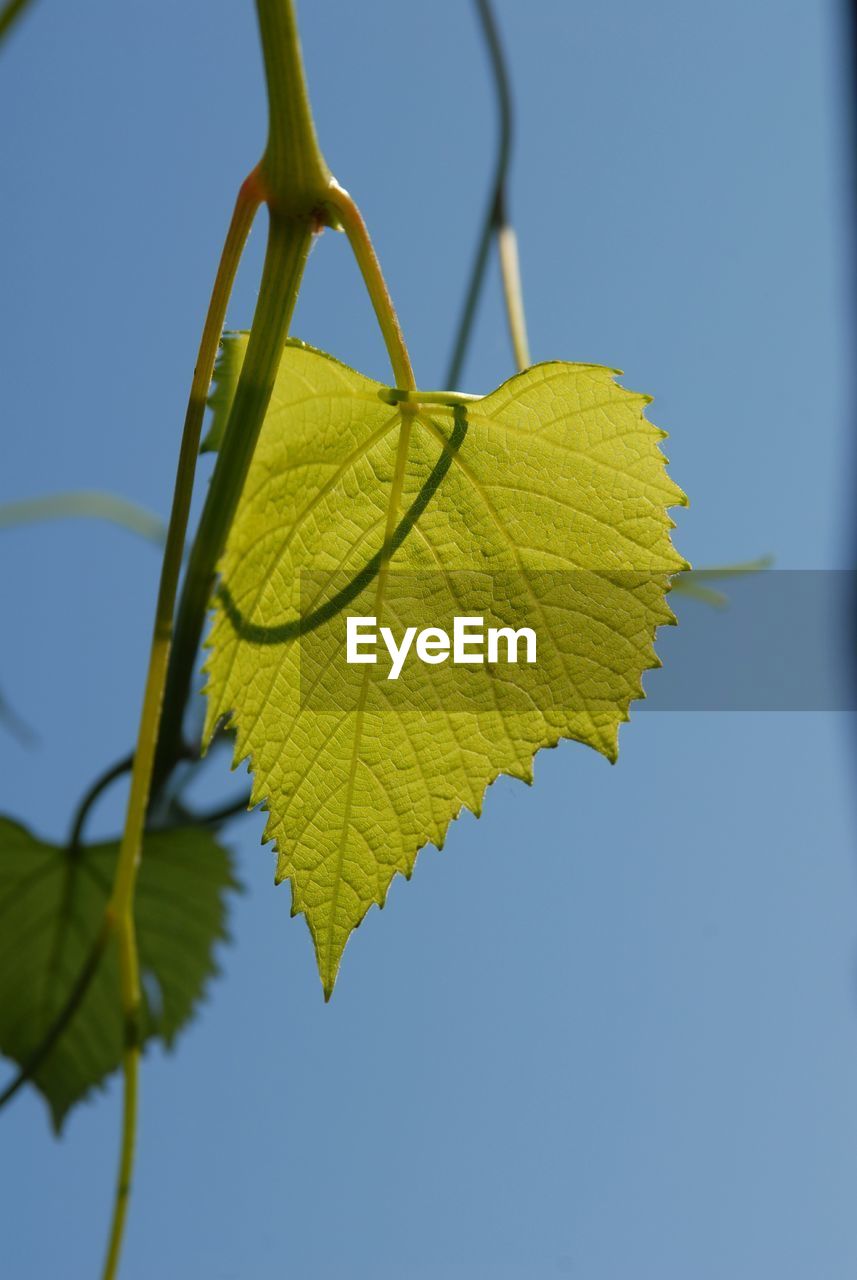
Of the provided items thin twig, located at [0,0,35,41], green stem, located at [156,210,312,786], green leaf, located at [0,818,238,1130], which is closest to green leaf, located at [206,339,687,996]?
Answer: green stem, located at [156,210,312,786]

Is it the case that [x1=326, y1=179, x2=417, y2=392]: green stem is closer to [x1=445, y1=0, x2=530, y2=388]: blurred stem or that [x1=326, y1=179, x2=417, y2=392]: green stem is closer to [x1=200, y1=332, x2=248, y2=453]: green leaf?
[x1=200, y1=332, x2=248, y2=453]: green leaf

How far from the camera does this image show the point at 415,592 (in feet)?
1.31

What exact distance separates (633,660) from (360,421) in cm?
12

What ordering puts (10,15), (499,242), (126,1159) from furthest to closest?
(499,242) → (126,1159) → (10,15)

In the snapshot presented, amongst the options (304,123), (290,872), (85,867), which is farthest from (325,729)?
(85,867)

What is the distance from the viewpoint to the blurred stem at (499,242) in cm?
60

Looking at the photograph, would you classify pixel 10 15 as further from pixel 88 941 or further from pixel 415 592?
pixel 88 941

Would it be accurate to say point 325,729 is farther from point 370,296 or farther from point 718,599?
point 718,599

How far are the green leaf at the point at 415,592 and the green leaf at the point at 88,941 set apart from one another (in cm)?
29

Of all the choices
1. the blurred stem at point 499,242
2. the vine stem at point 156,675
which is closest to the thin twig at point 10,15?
the vine stem at point 156,675

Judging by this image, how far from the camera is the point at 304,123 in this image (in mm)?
322

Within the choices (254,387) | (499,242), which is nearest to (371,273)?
(254,387)

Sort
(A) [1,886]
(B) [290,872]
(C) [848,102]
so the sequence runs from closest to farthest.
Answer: (C) [848,102] → (B) [290,872] → (A) [1,886]

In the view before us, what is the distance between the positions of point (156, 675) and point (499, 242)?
339mm
